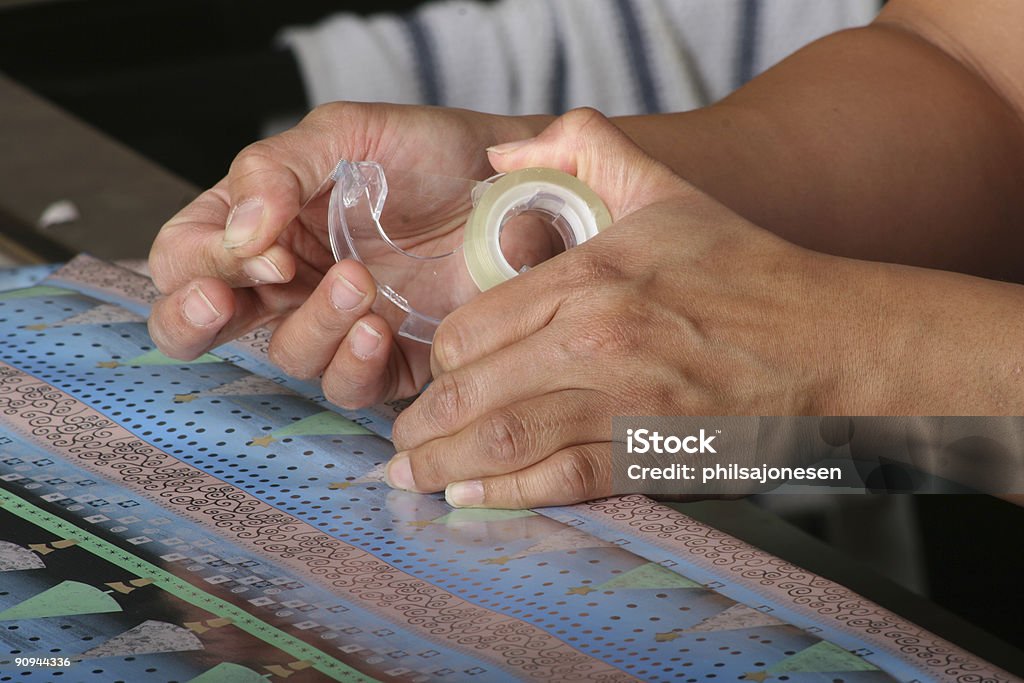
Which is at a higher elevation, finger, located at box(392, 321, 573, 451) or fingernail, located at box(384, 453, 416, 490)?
finger, located at box(392, 321, 573, 451)

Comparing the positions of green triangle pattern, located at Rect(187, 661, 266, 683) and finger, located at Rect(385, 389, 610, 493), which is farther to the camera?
finger, located at Rect(385, 389, 610, 493)

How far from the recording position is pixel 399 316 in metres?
0.88

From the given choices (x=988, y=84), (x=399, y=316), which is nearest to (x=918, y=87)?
(x=988, y=84)

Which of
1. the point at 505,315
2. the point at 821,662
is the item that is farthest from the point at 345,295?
the point at 821,662

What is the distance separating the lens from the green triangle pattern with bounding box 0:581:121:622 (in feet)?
1.86

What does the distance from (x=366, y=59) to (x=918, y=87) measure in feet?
2.26

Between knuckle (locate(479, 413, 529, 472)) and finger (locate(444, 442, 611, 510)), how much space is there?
0.02m

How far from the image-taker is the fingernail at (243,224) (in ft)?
2.58

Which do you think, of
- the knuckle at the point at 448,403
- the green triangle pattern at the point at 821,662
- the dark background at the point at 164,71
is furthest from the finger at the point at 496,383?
the dark background at the point at 164,71

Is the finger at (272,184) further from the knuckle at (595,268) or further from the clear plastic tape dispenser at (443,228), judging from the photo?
the knuckle at (595,268)

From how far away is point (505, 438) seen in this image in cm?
67

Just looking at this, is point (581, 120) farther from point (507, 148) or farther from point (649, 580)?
point (649, 580)

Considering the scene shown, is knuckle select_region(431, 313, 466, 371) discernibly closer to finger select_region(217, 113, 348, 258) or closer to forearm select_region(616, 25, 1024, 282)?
finger select_region(217, 113, 348, 258)

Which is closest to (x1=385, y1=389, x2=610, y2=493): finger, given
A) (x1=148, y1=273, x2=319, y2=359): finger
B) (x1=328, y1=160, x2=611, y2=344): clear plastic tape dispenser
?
(x1=328, y1=160, x2=611, y2=344): clear plastic tape dispenser
